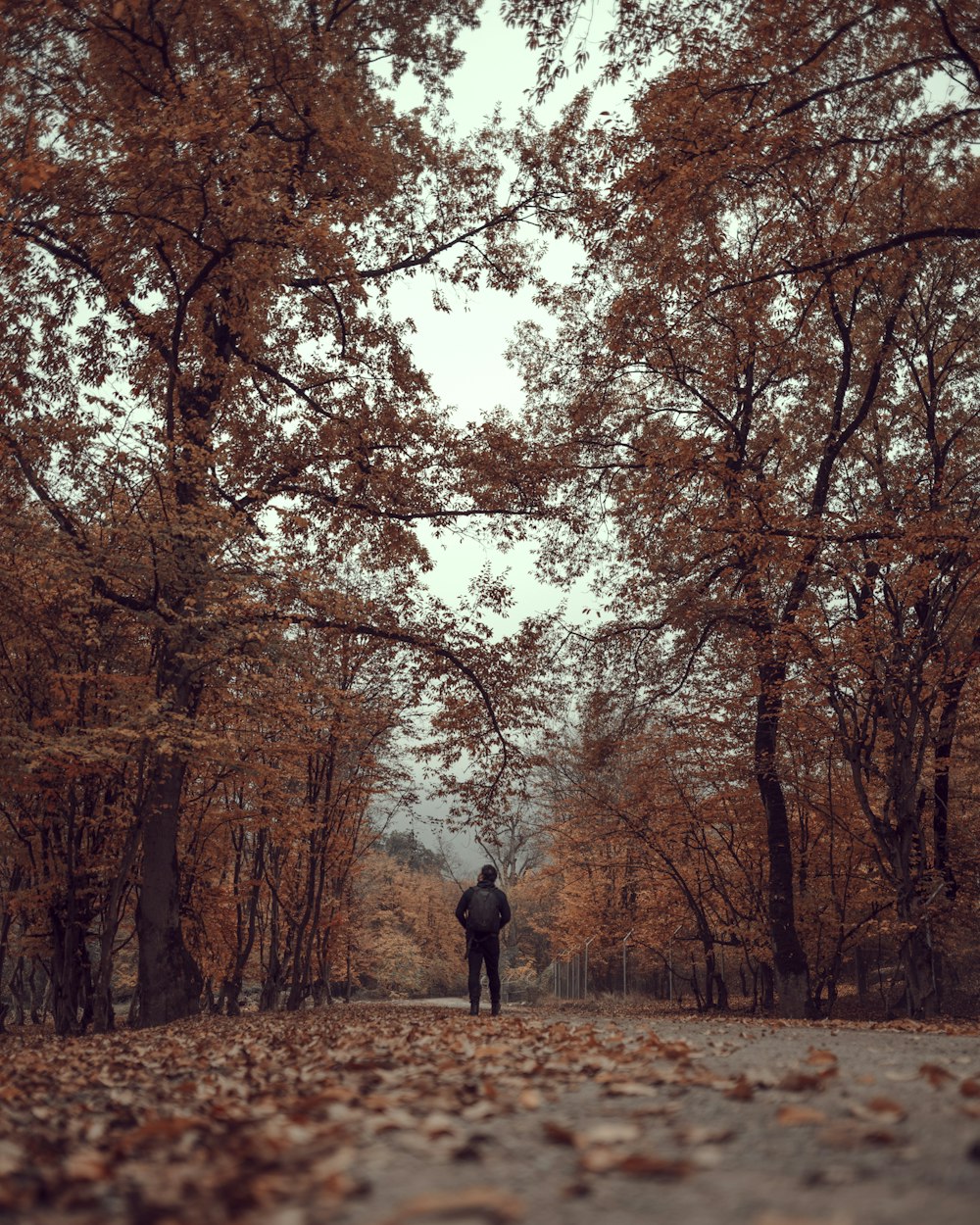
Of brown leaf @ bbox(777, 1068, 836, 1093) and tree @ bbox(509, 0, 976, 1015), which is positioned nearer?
brown leaf @ bbox(777, 1068, 836, 1093)

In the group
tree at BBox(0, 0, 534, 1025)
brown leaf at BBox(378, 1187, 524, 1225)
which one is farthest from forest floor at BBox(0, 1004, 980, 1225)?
tree at BBox(0, 0, 534, 1025)

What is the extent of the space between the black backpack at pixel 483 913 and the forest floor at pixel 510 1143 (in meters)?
6.68

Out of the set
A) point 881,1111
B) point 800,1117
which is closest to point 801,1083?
point 881,1111

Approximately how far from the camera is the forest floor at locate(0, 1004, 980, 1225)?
1.89 m

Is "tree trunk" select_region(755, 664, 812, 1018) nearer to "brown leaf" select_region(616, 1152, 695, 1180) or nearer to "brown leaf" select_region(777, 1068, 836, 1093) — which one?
"brown leaf" select_region(777, 1068, 836, 1093)

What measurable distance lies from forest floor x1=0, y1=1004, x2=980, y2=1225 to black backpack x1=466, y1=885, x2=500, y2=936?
6.68 metres

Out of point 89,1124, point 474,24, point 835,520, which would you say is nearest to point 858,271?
point 835,520

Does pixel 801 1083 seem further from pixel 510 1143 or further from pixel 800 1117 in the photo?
pixel 510 1143

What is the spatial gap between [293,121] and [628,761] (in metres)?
13.8

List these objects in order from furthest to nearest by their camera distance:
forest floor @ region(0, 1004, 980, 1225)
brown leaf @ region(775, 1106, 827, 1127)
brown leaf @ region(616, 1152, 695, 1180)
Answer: brown leaf @ region(775, 1106, 827, 1127), brown leaf @ region(616, 1152, 695, 1180), forest floor @ region(0, 1004, 980, 1225)

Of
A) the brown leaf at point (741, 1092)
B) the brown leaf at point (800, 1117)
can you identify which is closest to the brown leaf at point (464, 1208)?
the brown leaf at point (800, 1117)

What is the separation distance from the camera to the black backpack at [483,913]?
10961 mm

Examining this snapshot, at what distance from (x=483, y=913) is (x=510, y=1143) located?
886cm

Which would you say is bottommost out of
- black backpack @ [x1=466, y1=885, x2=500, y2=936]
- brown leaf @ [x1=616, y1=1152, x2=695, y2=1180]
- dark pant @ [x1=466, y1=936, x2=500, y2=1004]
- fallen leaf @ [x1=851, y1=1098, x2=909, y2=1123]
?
dark pant @ [x1=466, y1=936, x2=500, y2=1004]
